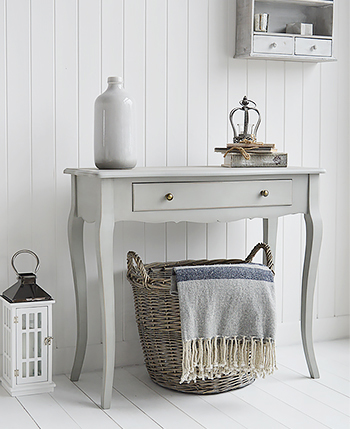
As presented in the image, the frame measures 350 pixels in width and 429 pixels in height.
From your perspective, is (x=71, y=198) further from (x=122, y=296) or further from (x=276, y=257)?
(x=276, y=257)

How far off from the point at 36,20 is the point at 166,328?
49.8 inches

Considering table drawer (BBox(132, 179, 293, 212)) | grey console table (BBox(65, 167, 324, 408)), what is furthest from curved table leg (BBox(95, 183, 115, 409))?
table drawer (BBox(132, 179, 293, 212))

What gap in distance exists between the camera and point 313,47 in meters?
2.62

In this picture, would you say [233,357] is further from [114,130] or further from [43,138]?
[43,138]

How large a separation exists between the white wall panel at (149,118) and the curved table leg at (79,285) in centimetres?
12

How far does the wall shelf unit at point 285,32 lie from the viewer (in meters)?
2.52

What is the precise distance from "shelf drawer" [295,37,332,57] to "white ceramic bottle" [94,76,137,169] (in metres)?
0.92

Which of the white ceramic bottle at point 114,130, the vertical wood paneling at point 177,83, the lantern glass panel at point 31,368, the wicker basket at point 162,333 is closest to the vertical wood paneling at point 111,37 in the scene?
the vertical wood paneling at point 177,83

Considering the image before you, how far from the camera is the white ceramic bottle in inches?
80.9

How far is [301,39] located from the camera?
102 inches

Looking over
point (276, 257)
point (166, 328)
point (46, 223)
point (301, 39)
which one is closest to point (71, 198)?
point (46, 223)

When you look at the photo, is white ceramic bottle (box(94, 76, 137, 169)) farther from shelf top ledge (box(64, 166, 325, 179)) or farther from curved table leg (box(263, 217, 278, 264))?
curved table leg (box(263, 217, 278, 264))

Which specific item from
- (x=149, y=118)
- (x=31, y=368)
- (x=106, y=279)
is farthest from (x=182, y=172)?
(x=31, y=368)

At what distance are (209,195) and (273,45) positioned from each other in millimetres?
829
